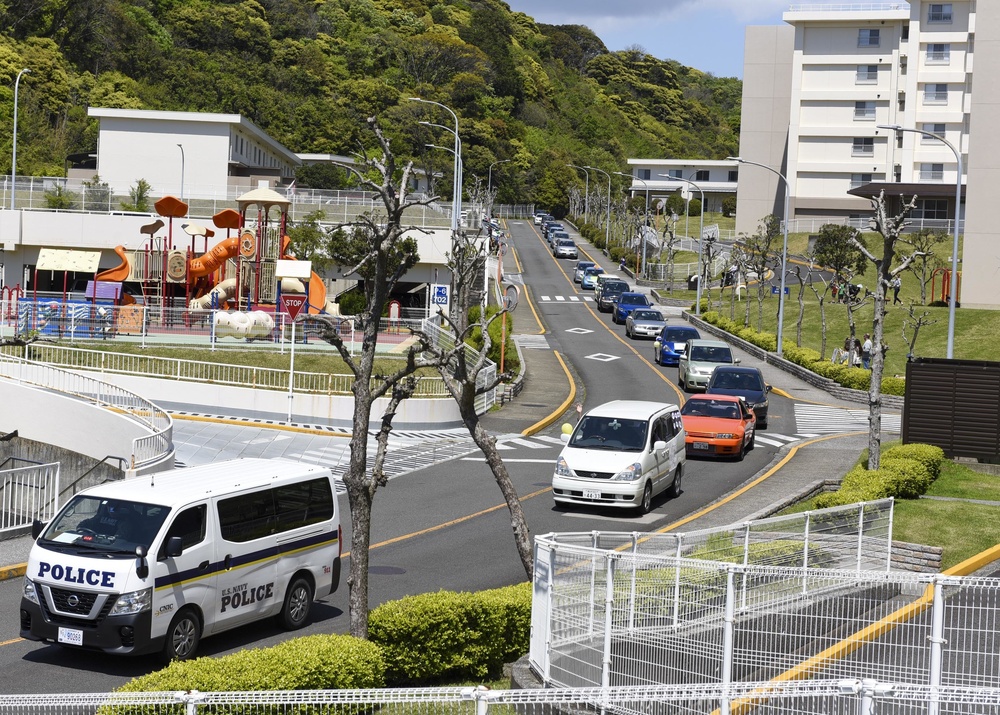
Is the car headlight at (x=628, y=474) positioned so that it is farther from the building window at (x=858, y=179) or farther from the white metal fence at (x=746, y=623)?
the building window at (x=858, y=179)

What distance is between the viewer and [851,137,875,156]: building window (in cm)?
8994

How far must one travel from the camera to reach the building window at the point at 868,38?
8962 centimetres

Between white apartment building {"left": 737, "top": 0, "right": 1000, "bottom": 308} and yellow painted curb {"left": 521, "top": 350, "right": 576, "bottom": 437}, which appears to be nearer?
yellow painted curb {"left": 521, "top": 350, "right": 576, "bottom": 437}

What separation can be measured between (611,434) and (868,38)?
254 feet

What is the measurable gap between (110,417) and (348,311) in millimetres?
27747

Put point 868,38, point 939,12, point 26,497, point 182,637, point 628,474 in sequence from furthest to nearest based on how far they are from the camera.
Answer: point 868,38
point 939,12
point 628,474
point 26,497
point 182,637

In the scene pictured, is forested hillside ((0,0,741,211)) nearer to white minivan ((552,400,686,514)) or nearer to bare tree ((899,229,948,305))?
bare tree ((899,229,948,305))

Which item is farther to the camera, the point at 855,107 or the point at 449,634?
the point at 855,107

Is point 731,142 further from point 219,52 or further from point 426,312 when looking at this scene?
point 426,312

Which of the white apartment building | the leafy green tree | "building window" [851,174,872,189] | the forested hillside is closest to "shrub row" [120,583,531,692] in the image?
the leafy green tree

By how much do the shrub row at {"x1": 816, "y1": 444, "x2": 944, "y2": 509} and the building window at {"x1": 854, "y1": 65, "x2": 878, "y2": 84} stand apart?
72.8 metres

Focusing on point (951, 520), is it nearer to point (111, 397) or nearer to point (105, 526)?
point (105, 526)

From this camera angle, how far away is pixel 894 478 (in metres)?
20.3

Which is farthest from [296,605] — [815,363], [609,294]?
[609,294]
